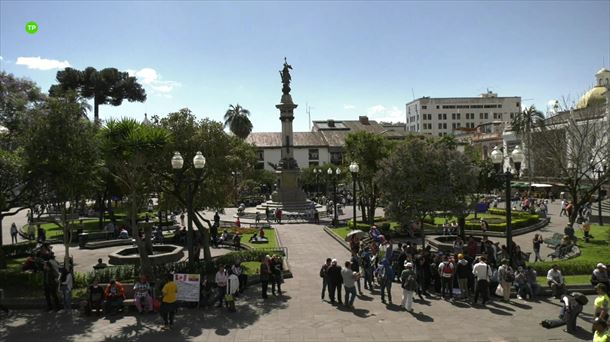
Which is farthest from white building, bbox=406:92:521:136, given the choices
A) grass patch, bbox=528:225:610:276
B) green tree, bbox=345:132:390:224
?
grass patch, bbox=528:225:610:276

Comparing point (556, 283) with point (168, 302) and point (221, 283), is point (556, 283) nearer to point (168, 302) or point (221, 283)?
point (221, 283)

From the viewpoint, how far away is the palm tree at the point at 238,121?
71.4m

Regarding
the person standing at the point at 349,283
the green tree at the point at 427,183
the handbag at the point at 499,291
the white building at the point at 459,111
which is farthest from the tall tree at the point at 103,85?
the white building at the point at 459,111

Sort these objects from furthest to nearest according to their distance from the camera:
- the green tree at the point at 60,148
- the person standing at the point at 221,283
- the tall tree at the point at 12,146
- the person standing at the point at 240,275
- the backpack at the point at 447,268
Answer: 1. the tall tree at the point at 12,146
2. the green tree at the point at 60,148
3. the person standing at the point at 240,275
4. the backpack at the point at 447,268
5. the person standing at the point at 221,283

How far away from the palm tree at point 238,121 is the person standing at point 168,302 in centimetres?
6042

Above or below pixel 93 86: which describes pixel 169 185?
below

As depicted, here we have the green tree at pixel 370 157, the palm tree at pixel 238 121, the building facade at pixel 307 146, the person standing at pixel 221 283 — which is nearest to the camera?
the person standing at pixel 221 283

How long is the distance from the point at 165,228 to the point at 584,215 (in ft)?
100

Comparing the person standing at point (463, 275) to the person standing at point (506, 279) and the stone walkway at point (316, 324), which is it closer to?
the stone walkway at point (316, 324)

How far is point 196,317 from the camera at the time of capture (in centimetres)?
1280

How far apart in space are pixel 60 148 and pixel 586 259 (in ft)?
66.6

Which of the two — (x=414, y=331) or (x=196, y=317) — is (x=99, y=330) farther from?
(x=414, y=331)

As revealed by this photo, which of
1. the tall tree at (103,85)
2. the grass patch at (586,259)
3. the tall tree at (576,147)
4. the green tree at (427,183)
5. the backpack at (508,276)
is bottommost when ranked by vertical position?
the grass patch at (586,259)

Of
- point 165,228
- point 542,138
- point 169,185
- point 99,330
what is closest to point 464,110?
point 542,138
